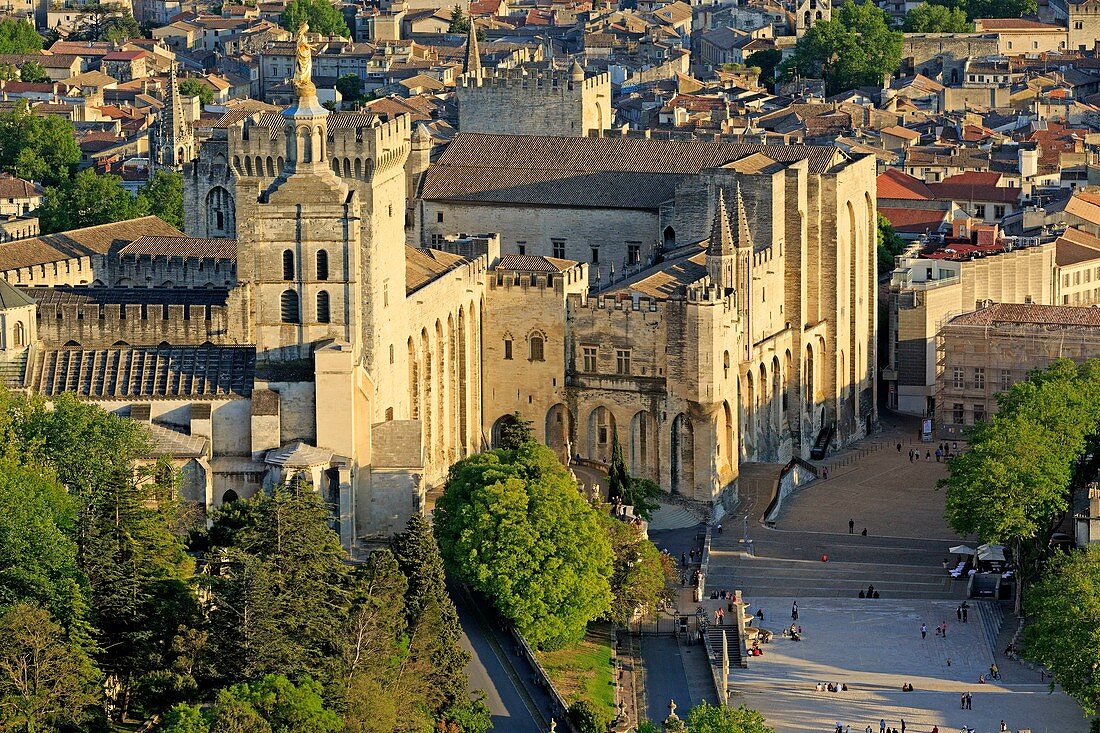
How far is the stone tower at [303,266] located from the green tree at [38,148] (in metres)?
89.3

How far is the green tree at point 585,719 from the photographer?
302 feet

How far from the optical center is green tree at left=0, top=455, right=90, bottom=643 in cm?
8575

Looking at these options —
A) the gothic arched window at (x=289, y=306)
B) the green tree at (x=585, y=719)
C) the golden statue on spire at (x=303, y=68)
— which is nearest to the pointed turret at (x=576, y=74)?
the golden statue on spire at (x=303, y=68)

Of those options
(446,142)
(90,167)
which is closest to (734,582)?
(446,142)

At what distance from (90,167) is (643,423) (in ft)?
243

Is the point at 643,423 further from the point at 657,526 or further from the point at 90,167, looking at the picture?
the point at 90,167

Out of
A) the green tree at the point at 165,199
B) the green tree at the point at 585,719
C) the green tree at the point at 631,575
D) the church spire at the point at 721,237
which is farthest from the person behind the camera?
the green tree at the point at 165,199

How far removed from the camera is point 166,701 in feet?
278

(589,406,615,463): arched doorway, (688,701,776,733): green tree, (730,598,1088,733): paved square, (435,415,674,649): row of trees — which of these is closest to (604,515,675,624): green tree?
(435,415,674,649): row of trees

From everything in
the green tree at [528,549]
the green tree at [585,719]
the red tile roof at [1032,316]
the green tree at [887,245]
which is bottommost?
the green tree at [887,245]

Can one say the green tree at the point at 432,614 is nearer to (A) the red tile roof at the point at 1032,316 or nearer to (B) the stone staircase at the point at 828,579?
(B) the stone staircase at the point at 828,579

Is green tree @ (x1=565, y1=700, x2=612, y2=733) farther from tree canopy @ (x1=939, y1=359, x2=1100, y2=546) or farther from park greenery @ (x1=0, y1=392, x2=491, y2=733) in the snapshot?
tree canopy @ (x1=939, y1=359, x2=1100, y2=546)

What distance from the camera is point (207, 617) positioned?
86750mm

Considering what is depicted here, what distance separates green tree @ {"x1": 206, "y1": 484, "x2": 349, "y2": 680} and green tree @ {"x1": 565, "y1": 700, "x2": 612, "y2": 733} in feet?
25.9
